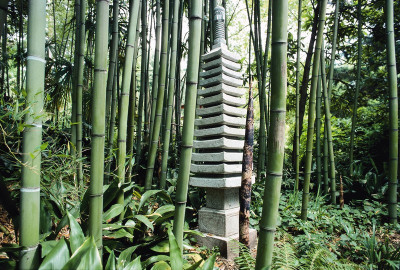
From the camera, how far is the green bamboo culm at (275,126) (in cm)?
92

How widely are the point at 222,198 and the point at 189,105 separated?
104 centimetres

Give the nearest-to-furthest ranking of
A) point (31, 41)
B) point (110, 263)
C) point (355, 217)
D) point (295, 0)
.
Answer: point (31, 41)
point (110, 263)
point (355, 217)
point (295, 0)

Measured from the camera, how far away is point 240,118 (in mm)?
2076

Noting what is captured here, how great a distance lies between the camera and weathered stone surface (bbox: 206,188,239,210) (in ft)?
6.37

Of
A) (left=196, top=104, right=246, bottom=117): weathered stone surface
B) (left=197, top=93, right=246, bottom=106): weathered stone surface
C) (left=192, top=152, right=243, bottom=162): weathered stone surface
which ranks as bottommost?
(left=192, top=152, right=243, bottom=162): weathered stone surface

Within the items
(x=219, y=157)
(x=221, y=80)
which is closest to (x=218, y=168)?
(x=219, y=157)

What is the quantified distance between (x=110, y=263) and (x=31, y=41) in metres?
0.87

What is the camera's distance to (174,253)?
3.62ft

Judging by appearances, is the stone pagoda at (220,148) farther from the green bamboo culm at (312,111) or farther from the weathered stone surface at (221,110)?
the green bamboo culm at (312,111)

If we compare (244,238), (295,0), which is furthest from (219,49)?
(295,0)

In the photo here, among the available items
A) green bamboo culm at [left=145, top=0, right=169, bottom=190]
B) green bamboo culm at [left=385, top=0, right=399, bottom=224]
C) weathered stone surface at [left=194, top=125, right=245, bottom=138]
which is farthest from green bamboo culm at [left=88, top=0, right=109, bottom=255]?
green bamboo culm at [left=385, top=0, right=399, bottom=224]

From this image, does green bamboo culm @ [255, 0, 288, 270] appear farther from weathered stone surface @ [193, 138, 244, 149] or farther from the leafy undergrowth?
weathered stone surface @ [193, 138, 244, 149]

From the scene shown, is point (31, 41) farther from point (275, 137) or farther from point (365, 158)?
point (365, 158)

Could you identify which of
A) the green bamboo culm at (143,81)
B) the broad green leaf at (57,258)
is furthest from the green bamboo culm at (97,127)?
the green bamboo culm at (143,81)
